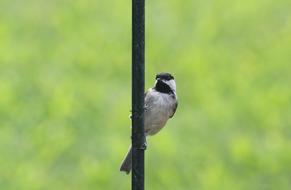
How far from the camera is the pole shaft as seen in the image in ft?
11.3

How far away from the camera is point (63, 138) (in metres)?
9.41

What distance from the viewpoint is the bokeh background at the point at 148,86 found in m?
8.95

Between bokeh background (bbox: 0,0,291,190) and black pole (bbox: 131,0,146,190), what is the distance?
519 centimetres

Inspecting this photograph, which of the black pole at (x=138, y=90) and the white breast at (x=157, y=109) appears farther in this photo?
the white breast at (x=157, y=109)

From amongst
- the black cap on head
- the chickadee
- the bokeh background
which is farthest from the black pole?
A: the bokeh background

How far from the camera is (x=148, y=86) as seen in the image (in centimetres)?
966

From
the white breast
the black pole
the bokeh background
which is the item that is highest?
the bokeh background

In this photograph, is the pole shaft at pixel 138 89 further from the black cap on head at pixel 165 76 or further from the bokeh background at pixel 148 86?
the bokeh background at pixel 148 86

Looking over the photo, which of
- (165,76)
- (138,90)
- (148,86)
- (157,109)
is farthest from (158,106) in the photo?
(148,86)

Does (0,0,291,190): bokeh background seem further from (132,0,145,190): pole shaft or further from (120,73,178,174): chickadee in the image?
(132,0,145,190): pole shaft

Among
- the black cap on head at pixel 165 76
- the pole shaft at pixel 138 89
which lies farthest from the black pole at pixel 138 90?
the black cap on head at pixel 165 76

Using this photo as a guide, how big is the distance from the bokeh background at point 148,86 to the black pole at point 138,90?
5189 mm

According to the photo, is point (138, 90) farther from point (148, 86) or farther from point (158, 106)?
point (148, 86)

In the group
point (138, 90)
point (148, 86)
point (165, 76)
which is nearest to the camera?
point (138, 90)
